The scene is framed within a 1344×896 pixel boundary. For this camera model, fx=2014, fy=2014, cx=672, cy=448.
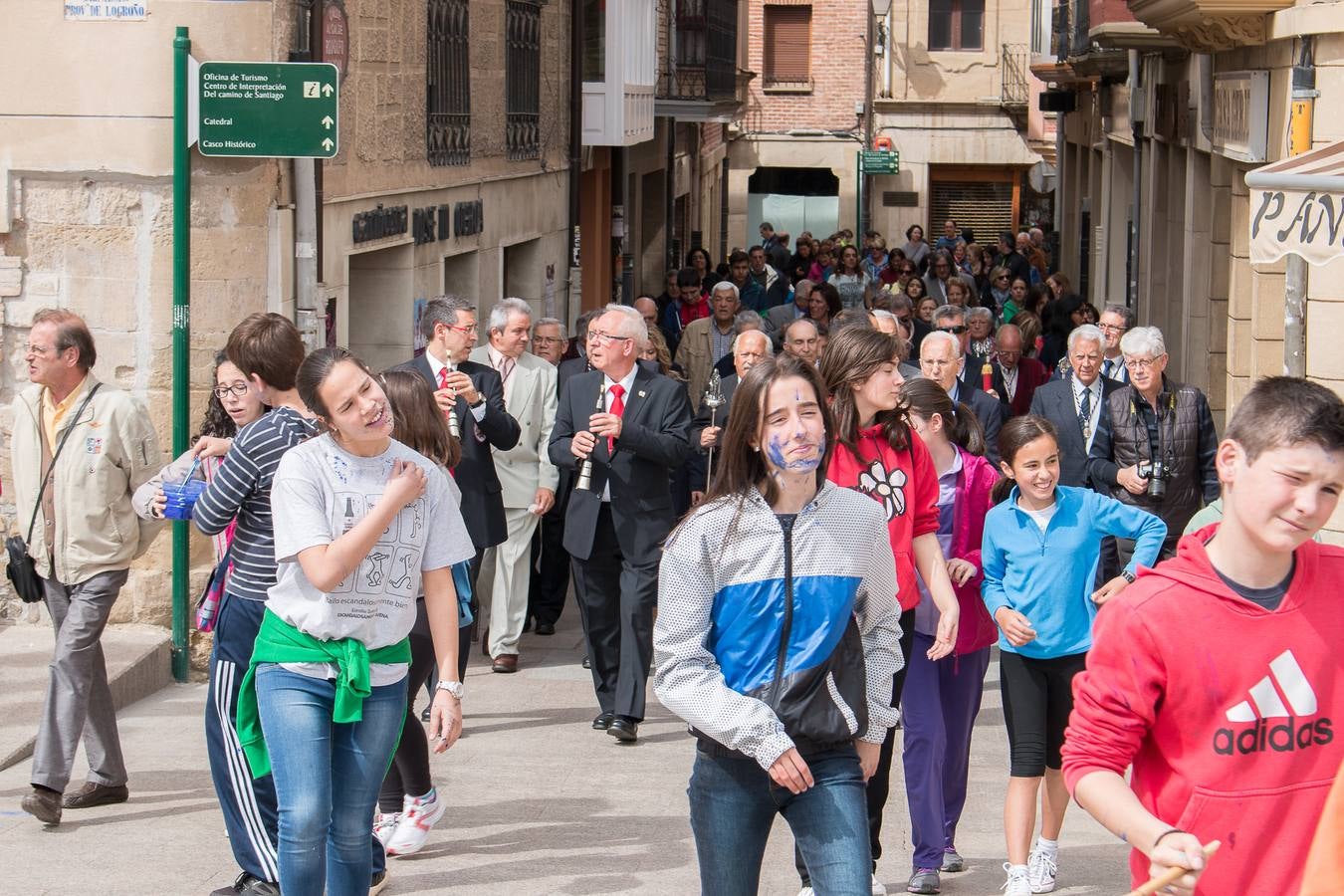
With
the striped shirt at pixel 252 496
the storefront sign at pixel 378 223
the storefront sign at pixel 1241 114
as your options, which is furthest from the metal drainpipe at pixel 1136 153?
the striped shirt at pixel 252 496

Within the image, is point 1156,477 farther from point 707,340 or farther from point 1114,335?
point 707,340

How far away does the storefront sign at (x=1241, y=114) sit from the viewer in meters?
12.9

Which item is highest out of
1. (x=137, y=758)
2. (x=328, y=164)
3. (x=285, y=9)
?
(x=285, y=9)

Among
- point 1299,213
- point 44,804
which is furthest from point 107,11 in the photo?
point 1299,213

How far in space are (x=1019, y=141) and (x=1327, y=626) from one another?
45.1 metres

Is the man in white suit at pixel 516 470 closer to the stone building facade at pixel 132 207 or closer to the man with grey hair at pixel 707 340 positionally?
the stone building facade at pixel 132 207

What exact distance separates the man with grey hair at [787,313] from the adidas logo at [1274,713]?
10588 millimetres

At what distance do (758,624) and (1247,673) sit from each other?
130 cm

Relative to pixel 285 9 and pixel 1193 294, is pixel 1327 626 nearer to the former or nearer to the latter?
pixel 285 9

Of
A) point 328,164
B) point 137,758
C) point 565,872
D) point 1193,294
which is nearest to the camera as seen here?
point 565,872

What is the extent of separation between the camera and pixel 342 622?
202 inches

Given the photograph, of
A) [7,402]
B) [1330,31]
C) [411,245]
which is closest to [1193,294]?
[1330,31]

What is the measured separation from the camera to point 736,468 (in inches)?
179

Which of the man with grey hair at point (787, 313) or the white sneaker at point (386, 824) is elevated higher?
the man with grey hair at point (787, 313)
